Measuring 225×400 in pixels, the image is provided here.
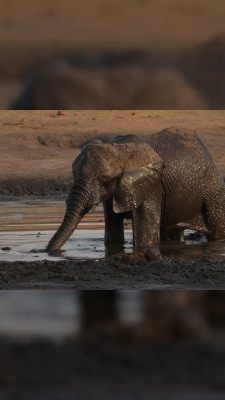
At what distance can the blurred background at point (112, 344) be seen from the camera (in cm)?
722

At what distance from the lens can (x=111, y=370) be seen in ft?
25.3

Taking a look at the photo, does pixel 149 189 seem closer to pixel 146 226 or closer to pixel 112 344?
pixel 146 226

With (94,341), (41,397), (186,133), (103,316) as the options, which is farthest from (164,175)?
(41,397)

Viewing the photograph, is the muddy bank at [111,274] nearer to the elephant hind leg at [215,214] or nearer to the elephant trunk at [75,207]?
the elephant trunk at [75,207]

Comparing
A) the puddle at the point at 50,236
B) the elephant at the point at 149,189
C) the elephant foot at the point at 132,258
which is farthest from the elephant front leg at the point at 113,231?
the elephant foot at the point at 132,258

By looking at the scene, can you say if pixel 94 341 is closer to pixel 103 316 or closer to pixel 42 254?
pixel 103 316

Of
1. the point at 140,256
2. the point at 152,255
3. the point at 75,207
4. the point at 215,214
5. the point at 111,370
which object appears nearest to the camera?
the point at 111,370

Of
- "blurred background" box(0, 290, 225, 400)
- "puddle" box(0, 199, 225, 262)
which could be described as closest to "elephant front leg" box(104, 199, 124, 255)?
"puddle" box(0, 199, 225, 262)

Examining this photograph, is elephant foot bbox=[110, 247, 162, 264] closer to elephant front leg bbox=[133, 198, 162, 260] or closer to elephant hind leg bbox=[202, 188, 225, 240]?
elephant front leg bbox=[133, 198, 162, 260]

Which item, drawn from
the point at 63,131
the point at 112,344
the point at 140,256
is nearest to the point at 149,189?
the point at 140,256

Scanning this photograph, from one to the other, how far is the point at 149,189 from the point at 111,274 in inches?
112

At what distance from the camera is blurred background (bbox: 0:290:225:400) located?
7.22 metres

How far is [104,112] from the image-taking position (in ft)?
147

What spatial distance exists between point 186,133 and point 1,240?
2882mm
